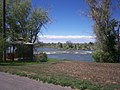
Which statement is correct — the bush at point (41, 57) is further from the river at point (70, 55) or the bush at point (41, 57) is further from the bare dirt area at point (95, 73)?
the bare dirt area at point (95, 73)

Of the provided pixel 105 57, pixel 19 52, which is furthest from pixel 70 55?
pixel 105 57

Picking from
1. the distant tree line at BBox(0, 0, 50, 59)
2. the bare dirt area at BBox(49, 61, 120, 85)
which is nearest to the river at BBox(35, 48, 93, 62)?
the distant tree line at BBox(0, 0, 50, 59)

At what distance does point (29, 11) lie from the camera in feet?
183

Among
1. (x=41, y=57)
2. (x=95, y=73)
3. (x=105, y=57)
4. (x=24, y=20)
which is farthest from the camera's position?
(x=24, y=20)

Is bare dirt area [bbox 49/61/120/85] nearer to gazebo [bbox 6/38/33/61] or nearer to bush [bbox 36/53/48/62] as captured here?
bush [bbox 36/53/48/62]

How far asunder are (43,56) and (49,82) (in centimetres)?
2595

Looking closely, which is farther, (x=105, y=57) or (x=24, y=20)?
(x=24, y=20)

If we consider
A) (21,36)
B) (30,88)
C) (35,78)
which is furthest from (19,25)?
(30,88)

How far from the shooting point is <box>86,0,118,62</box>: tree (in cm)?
3888

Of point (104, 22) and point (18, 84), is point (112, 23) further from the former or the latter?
point (18, 84)

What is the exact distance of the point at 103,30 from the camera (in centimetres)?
4028

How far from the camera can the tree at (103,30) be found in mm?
38875

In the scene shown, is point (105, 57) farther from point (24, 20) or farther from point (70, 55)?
point (70, 55)

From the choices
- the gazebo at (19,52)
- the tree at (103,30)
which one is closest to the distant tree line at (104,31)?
the tree at (103,30)
